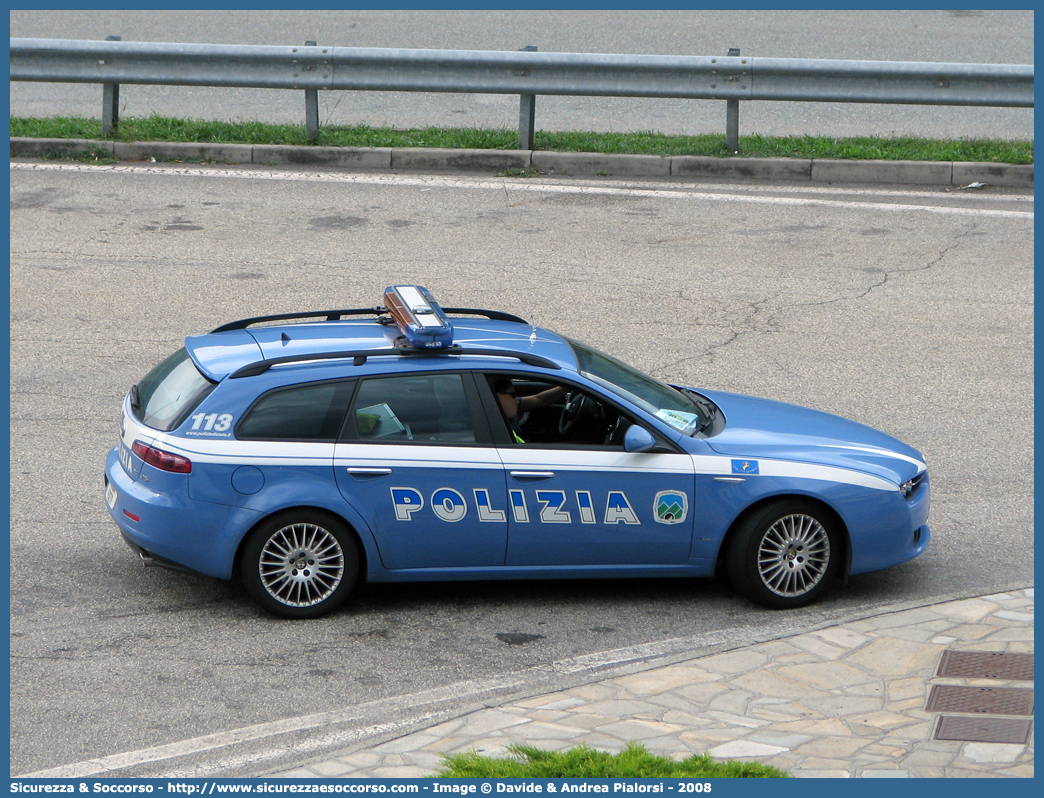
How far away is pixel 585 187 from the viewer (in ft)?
47.1

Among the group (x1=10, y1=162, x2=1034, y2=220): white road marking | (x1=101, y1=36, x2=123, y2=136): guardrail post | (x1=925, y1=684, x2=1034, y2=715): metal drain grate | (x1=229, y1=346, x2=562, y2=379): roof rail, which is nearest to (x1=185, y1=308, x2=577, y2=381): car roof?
(x1=229, y1=346, x2=562, y2=379): roof rail

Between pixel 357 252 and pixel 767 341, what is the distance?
4214mm

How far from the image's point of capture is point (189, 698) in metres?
5.77

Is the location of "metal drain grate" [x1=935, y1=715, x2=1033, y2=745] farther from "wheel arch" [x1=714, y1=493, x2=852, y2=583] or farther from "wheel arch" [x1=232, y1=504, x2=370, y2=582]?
"wheel arch" [x1=232, y1=504, x2=370, y2=582]

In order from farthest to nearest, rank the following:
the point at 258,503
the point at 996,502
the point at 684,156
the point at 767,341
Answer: the point at 684,156, the point at 767,341, the point at 996,502, the point at 258,503

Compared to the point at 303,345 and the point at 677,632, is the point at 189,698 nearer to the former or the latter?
the point at 303,345

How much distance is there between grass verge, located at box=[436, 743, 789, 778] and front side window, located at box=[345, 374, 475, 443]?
6.58 feet

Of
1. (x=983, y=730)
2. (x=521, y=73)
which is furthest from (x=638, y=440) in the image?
(x=521, y=73)

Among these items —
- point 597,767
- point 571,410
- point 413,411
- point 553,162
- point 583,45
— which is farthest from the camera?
point 583,45

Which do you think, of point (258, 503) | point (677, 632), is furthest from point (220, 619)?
point (677, 632)

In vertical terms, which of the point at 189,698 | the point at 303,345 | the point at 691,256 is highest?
the point at 691,256

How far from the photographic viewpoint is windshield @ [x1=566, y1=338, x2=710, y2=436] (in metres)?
6.89

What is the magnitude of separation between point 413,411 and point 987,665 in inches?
124

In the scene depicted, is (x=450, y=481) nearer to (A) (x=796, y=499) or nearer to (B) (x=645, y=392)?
(B) (x=645, y=392)
